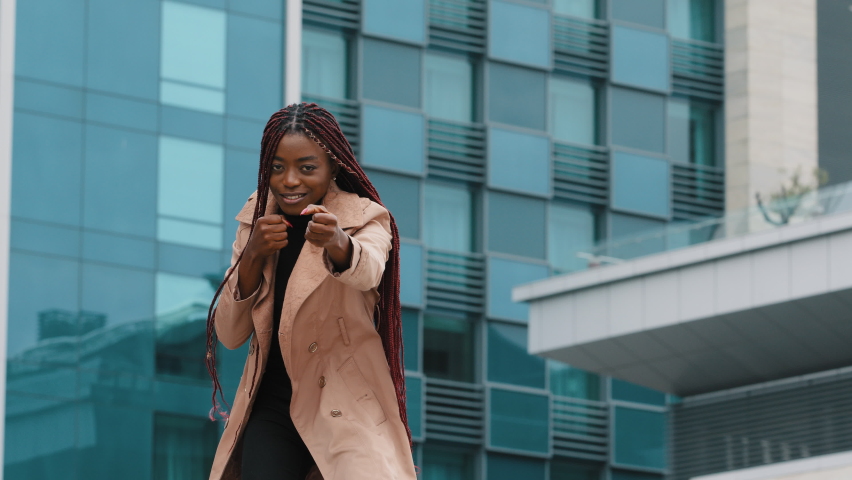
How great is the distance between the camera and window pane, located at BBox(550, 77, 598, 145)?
40.2m

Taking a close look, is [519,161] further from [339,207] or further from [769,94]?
[339,207]

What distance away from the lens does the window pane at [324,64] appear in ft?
120

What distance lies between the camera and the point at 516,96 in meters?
39.1

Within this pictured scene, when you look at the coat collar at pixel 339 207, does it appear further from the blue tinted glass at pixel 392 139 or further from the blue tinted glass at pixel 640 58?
the blue tinted glass at pixel 640 58

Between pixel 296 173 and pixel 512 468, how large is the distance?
103 ft

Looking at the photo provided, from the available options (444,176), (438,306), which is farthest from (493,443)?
(444,176)

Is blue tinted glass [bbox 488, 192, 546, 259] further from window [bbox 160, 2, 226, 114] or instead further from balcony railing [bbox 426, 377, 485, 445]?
window [bbox 160, 2, 226, 114]

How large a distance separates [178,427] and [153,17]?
683cm

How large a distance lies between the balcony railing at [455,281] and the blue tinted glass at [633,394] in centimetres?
373

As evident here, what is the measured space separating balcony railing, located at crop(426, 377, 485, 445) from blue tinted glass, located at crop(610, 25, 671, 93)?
780 cm

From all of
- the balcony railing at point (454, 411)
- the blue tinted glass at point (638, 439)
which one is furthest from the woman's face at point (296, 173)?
the blue tinted glass at point (638, 439)

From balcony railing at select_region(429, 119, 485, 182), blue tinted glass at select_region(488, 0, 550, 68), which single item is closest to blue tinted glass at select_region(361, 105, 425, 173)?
balcony railing at select_region(429, 119, 485, 182)

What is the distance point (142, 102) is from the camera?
104ft

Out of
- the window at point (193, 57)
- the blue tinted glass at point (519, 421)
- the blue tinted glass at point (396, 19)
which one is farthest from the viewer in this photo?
the blue tinted glass at point (519, 421)
